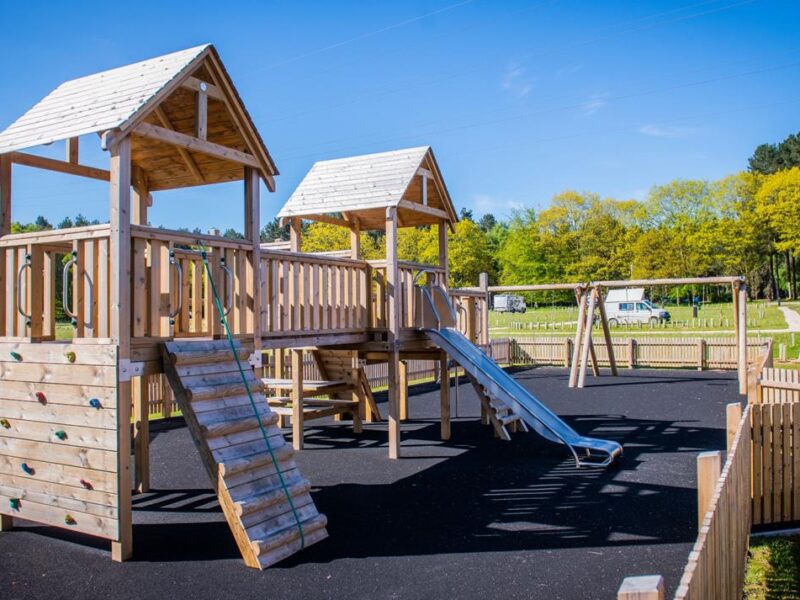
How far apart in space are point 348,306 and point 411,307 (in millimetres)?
1320

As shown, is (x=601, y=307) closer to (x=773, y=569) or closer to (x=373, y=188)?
(x=373, y=188)

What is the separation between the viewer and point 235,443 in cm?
613

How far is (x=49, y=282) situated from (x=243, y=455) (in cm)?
272

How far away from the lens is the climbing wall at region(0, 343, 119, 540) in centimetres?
582

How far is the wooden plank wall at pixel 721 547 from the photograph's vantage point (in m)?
2.52

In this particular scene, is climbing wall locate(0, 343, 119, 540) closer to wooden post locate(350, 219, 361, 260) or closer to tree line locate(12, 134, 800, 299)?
wooden post locate(350, 219, 361, 260)

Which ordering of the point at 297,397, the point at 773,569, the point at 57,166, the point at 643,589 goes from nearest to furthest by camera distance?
1. the point at 643,589
2. the point at 773,569
3. the point at 57,166
4. the point at 297,397

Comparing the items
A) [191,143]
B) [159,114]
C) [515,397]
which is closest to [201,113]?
[191,143]

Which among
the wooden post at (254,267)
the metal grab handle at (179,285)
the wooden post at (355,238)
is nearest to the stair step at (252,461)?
the wooden post at (254,267)

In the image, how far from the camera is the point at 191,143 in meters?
6.84

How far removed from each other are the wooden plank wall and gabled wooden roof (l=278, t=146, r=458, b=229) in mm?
6670

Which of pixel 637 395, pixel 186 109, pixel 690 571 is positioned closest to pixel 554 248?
pixel 637 395

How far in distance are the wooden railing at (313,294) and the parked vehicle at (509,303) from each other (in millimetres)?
50273

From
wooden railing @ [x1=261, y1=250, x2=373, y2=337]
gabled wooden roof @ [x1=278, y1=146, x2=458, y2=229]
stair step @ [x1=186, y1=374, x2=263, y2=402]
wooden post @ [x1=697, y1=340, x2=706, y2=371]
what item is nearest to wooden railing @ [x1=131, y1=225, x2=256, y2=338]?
wooden railing @ [x1=261, y1=250, x2=373, y2=337]
